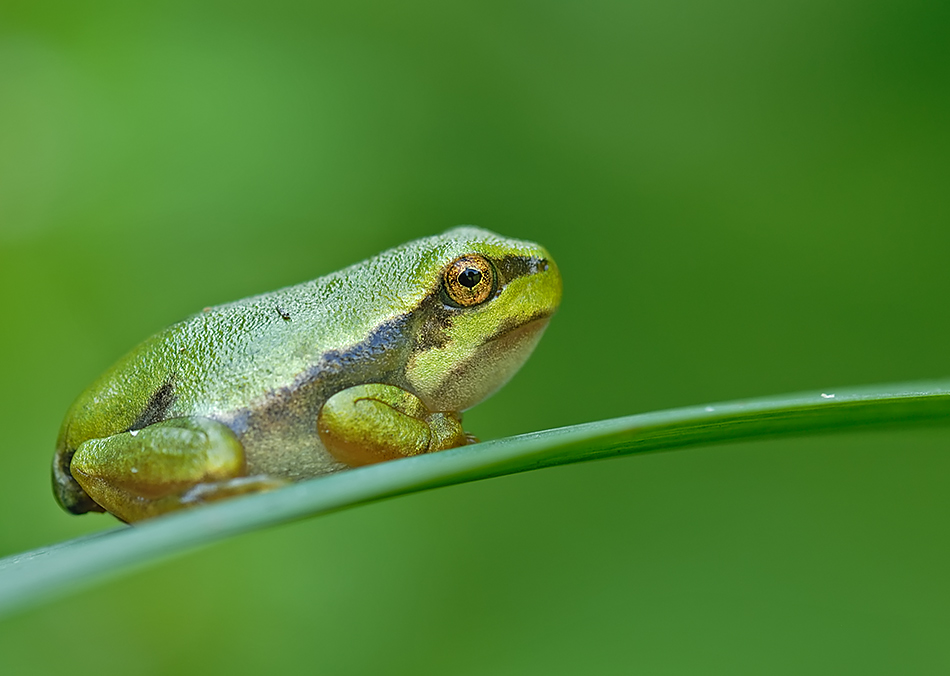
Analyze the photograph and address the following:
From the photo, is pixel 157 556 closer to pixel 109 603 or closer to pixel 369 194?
pixel 109 603

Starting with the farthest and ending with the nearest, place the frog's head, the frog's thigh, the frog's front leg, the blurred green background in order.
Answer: the blurred green background → the frog's head → the frog's thigh → the frog's front leg


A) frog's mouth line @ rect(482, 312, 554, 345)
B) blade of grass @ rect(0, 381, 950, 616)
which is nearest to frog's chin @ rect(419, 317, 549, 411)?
frog's mouth line @ rect(482, 312, 554, 345)

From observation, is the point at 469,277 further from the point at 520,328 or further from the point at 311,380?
the point at 311,380

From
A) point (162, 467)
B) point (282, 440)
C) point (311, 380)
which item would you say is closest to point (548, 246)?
point (311, 380)

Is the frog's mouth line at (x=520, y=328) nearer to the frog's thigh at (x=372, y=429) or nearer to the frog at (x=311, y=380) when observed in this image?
the frog at (x=311, y=380)

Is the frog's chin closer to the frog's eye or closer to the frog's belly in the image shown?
the frog's eye

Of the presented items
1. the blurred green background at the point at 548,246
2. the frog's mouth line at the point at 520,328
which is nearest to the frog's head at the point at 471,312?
the frog's mouth line at the point at 520,328

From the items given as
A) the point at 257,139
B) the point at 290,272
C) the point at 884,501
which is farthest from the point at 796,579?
the point at 257,139
